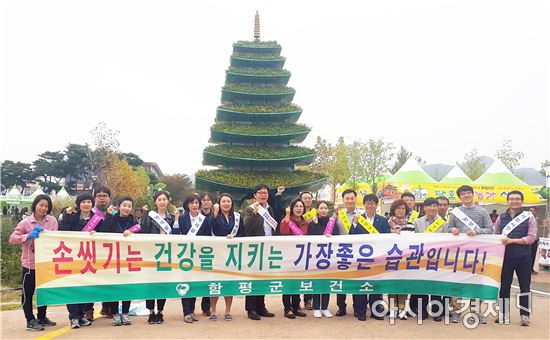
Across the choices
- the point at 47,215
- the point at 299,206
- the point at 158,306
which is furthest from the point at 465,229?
the point at 47,215

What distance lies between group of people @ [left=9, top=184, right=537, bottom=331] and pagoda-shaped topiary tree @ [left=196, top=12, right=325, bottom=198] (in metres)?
18.8

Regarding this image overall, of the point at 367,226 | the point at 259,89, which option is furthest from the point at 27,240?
the point at 259,89

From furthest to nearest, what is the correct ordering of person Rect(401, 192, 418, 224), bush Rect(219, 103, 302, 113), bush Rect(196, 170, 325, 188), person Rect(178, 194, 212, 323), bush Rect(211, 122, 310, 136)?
bush Rect(219, 103, 302, 113), bush Rect(211, 122, 310, 136), bush Rect(196, 170, 325, 188), person Rect(401, 192, 418, 224), person Rect(178, 194, 212, 323)

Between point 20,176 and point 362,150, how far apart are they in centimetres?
4143

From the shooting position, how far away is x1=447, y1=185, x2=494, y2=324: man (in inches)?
233

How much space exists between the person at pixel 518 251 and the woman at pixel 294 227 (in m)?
2.47

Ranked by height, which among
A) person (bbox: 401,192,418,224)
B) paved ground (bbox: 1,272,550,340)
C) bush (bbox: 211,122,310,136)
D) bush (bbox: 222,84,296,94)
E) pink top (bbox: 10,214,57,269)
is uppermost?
bush (bbox: 222,84,296,94)

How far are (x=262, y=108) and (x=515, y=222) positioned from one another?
21.7 m

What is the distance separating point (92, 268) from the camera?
5688mm

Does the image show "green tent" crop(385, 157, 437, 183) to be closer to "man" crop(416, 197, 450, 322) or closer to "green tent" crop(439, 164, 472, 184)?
"green tent" crop(439, 164, 472, 184)

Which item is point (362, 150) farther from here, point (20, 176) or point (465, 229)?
point (20, 176)

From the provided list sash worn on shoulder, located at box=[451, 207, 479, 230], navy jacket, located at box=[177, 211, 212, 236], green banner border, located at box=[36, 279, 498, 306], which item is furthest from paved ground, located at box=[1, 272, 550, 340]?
sash worn on shoulder, located at box=[451, 207, 479, 230]

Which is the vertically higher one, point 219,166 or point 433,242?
point 219,166

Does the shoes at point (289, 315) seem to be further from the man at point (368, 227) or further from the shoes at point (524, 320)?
the shoes at point (524, 320)
